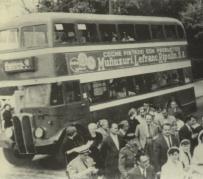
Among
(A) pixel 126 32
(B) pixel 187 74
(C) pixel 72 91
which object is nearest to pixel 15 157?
(C) pixel 72 91

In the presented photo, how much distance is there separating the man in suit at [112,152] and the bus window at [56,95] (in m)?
0.34

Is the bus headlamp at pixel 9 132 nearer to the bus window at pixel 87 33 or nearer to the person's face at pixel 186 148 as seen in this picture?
the bus window at pixel 87 33

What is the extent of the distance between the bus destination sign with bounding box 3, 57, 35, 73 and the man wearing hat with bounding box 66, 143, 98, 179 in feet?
1.61

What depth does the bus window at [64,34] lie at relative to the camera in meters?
2.41

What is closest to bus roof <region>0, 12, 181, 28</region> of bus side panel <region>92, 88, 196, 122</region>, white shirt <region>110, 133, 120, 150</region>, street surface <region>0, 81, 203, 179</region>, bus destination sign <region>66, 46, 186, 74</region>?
bus destination sign <region>66, 46, 186, 74</region>

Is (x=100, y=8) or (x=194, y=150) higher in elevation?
(x=100, y=8)

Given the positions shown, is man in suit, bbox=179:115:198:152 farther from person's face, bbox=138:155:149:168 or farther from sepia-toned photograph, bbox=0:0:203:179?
person's face, bbox=138:155:149:168

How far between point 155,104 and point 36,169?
28.9 inches

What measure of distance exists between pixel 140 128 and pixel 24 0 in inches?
36.8

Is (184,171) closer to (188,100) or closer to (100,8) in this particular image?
(188,100)

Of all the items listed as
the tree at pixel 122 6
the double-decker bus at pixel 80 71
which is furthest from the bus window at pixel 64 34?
the tree at pixel 122 6

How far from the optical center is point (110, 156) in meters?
2.58

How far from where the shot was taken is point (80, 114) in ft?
8.05

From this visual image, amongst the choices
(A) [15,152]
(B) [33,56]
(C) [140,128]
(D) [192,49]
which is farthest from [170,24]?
(A) [15,152]
